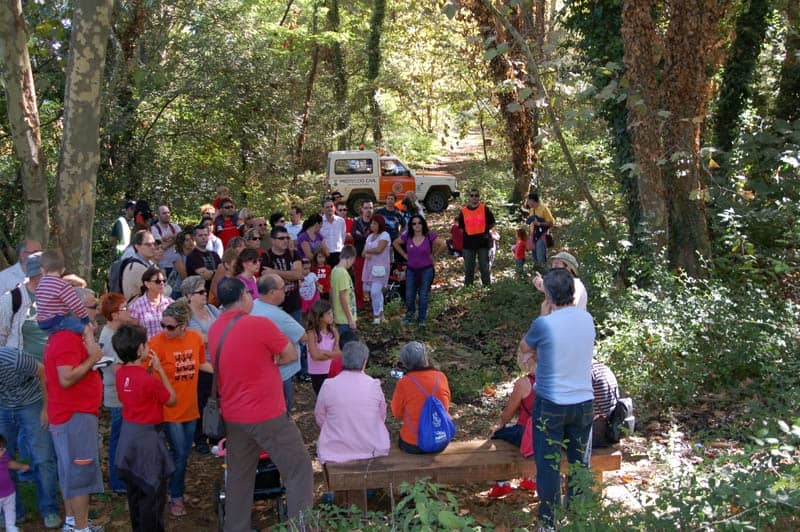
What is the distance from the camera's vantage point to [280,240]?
342 inches

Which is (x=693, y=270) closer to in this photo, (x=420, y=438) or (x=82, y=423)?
(x=420, y=438)

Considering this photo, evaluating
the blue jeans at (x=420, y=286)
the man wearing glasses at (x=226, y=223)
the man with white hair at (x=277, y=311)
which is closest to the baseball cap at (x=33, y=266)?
the man with white hair at (x=277, y=311)

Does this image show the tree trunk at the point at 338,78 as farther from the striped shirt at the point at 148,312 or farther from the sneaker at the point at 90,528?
the sneaker at the point at 90,528

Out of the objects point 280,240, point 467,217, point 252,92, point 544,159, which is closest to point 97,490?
point 280,240

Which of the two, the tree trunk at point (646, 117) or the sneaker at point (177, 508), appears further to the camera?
the tree trunk at point (646, 117)

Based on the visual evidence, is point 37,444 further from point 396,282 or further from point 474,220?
point 474,220

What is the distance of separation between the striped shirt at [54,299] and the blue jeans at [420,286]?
594 centimetres

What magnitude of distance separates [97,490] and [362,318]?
6.23 meters

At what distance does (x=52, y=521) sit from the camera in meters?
5.57

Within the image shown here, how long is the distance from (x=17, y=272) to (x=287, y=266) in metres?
3.08

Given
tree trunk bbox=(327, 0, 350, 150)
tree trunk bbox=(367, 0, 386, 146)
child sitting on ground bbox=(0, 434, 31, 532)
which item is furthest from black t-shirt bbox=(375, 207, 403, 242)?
tree trunk bbox=(327, 0, 350, 150)

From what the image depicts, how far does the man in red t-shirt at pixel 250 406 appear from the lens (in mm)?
4820

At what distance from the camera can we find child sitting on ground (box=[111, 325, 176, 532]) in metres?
4.93

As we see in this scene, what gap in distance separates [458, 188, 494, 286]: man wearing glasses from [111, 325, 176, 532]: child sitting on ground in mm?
7383
